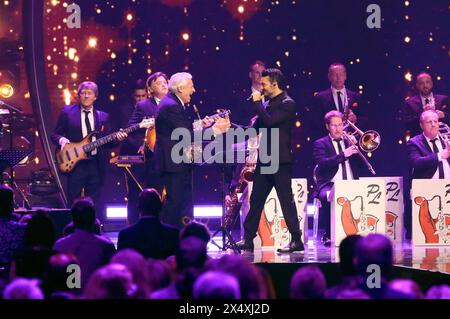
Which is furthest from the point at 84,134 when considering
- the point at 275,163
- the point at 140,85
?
the point at 275,163

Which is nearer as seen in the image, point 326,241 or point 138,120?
point 326,241

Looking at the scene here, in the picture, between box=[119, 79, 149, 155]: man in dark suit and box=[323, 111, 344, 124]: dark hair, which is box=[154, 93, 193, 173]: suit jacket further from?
box=[323, 111, 344, 124]: dark hair

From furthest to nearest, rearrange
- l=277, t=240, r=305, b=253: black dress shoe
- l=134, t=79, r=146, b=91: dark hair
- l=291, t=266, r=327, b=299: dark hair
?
l=134, t=79, r=146, b=91: dark hair
l=277, t=240, r=305, b=253: black dress shoe
l=291, t=266, r=327, b=299: dark hair

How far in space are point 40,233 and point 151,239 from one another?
96cm

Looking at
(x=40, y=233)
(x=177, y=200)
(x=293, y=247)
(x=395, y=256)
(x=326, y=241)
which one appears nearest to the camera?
(x=40, y=233)

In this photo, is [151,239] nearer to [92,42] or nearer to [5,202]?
[5,202]

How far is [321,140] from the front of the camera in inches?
438

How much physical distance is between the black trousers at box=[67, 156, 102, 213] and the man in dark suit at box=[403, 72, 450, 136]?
4167 mm

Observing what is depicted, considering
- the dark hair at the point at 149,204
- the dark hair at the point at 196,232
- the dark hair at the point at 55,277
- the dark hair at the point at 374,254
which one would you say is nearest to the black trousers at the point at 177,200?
the dark hair at the point at 149,204

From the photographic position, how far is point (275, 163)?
9586mm

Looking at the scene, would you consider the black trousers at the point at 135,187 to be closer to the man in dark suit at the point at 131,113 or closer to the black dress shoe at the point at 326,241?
the man in dark suit at the point at 131,113

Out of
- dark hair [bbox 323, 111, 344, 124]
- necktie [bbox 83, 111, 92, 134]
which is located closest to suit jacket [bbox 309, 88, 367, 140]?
dark hair [bbox 323, 111, 344, 124]

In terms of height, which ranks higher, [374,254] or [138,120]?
[138,120]

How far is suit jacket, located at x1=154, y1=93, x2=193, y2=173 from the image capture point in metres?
9.53
